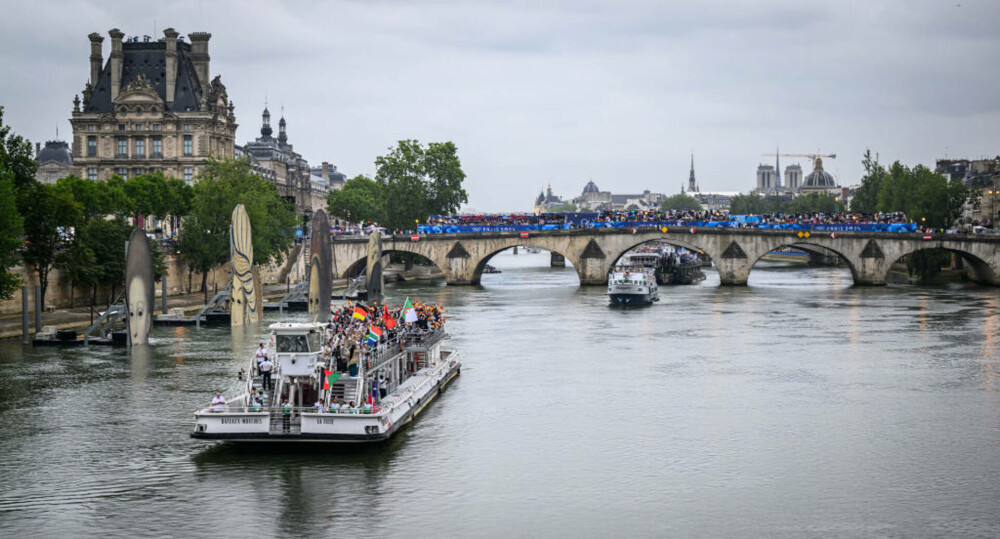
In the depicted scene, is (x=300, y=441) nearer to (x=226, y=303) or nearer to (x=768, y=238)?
(x=226, y=303)

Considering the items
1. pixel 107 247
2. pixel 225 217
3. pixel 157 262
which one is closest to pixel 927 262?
pixel 225 217

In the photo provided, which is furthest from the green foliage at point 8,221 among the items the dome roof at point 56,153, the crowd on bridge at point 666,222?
the dome roof at point 56,153

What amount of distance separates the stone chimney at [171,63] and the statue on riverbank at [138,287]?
68.4 metres

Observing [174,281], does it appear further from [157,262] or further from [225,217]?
[157,262]

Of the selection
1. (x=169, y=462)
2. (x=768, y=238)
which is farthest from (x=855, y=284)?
(x=169, y=462)

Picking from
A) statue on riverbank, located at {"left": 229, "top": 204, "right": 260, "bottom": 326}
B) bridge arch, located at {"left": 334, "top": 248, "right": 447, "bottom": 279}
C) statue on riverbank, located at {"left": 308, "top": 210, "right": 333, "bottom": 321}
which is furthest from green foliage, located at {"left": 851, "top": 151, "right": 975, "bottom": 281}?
statue on riverbank, located at {"left": 229, "top": 204, "right": 260, "bottom": 326}

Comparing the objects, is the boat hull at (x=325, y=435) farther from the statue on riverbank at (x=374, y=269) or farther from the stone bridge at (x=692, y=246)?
the stone bridge at (x=692, y=246)

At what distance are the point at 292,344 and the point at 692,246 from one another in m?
81.2

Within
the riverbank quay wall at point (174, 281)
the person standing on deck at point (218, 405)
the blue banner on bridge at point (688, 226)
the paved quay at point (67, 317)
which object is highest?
the blue banner on bridge at point (688, 226)

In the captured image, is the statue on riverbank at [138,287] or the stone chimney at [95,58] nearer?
the statue on riverbank at [138,287]

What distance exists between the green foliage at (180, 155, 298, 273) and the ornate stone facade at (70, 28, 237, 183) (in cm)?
2139

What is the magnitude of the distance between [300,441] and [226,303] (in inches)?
2015

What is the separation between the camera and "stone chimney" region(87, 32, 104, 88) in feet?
427

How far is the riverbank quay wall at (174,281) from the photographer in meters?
77.6
